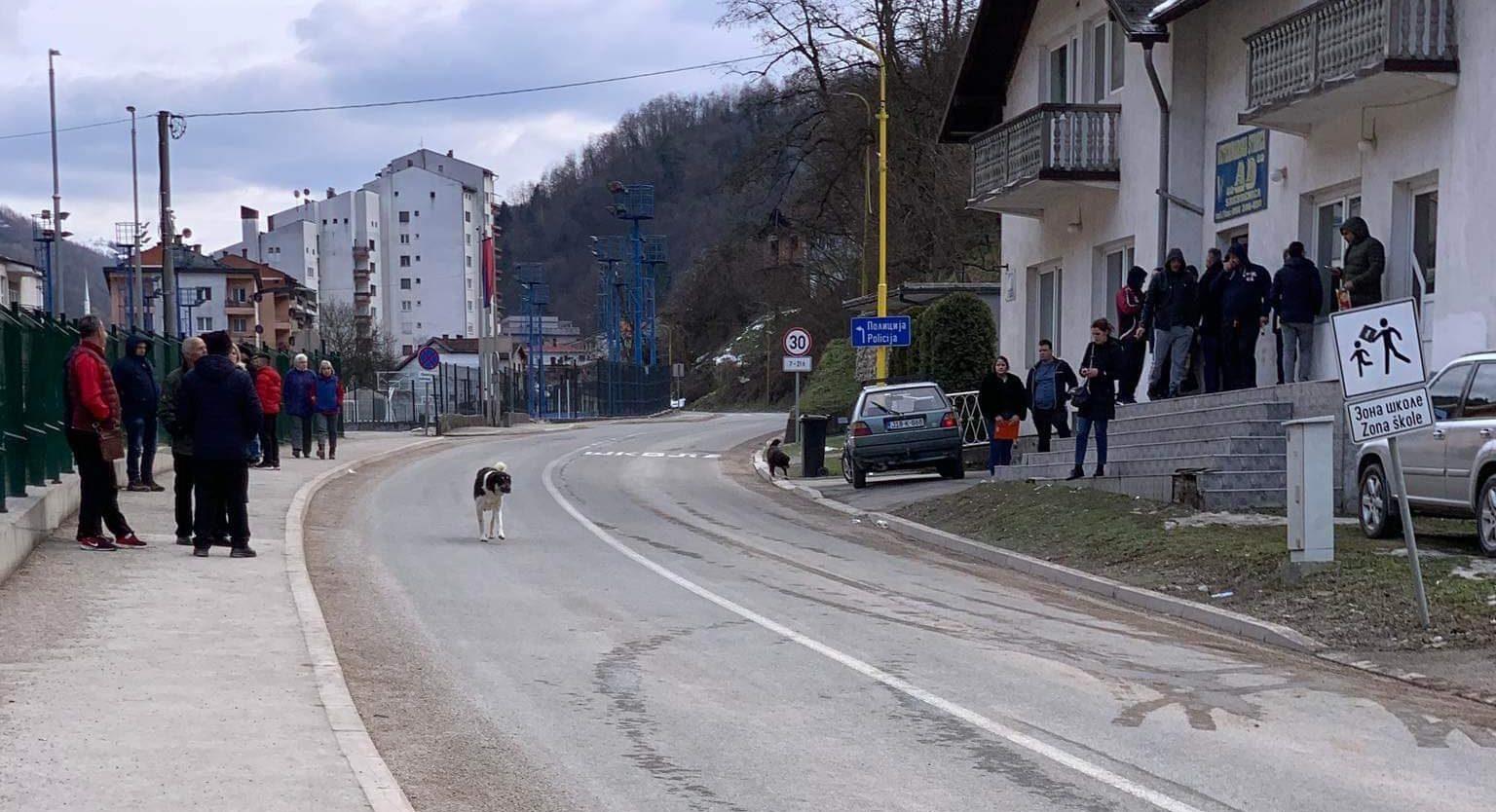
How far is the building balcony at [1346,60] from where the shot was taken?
16.2m

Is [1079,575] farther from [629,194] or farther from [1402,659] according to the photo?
[629,194]

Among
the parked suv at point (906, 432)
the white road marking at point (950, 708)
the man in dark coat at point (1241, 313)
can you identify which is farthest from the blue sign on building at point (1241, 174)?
the white road marking at point (950, 708)

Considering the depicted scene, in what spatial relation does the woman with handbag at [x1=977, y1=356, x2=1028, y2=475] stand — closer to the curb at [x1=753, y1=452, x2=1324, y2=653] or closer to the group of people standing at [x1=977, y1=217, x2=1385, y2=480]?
the group of people standing at [x1=977, y1=217, x2=1385, y2=480]

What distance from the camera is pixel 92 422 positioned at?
12969 millimetres

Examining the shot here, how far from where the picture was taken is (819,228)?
170ft

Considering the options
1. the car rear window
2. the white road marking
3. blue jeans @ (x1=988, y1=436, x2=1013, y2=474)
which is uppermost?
the car rear window

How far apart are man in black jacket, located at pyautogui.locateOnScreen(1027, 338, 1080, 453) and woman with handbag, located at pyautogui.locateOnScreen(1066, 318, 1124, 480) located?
3601mm

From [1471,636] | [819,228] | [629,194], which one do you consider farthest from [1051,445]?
[629,194]

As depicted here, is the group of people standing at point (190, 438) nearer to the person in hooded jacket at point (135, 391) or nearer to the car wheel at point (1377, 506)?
the person in hooded jacket at point (135, 391)

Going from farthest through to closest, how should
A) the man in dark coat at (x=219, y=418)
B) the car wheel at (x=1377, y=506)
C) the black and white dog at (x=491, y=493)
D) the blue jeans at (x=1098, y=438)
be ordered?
the blue jeans at (x=1098, y=438) → the black and white dog at (x=491, y=493) → the car wheel at (x=1377, y=506) → the man in dark coat at (x=219, y=418)

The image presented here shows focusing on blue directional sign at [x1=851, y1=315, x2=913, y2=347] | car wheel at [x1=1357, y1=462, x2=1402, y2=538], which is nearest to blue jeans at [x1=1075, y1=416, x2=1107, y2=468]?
car wheel at [x1=1357, y1=462, x2=1402, y2=538]

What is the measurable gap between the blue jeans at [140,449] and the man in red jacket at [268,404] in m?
3.58

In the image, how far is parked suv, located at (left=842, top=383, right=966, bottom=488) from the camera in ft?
82.6

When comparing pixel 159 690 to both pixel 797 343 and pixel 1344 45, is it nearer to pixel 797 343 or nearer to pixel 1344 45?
pixel 1344 45
